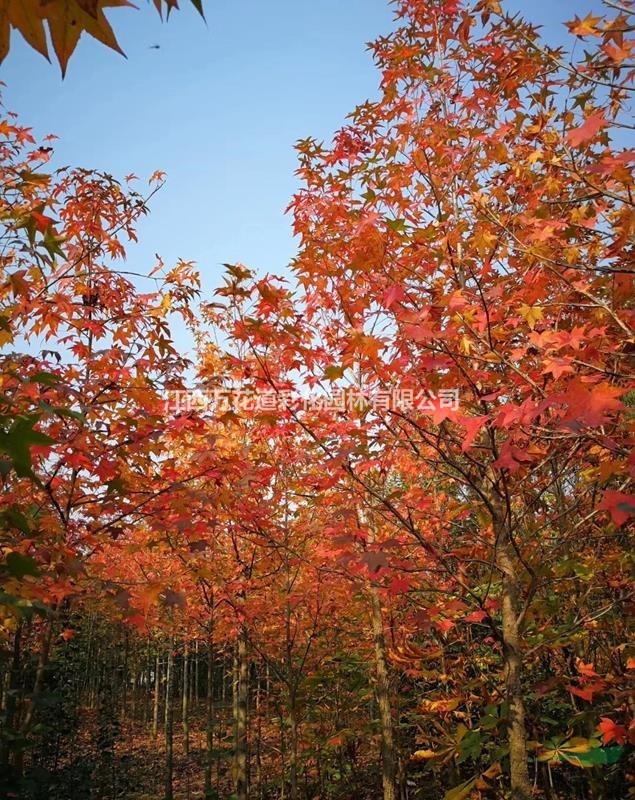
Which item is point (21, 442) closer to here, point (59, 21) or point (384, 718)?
point (59, 21)

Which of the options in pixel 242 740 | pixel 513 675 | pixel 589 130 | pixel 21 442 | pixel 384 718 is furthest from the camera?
pixel 242 740

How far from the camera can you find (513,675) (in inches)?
126

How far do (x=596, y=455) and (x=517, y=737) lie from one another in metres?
2.26

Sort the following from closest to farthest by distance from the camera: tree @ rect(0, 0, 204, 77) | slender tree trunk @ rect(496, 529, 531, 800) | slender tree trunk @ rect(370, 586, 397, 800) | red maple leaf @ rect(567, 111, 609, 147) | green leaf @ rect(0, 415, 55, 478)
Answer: tree @ rect(0, 0, 204, 77)
green leaf @ rect(0, 415, 55, 478)
red maple leaf @ rect(567, 111, 609, 147)
slender tree trunk @ rect(496, 529, 531, 800)
slender tree trunk @ rect(370, 586, 397, 800)

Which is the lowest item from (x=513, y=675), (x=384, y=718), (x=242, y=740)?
(x=242, y=740)

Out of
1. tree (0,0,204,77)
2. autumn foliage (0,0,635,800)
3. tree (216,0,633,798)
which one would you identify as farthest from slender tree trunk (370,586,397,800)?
tree (0,0,204,77)

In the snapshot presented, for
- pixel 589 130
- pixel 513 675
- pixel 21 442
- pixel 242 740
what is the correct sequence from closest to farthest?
1. pixel 21 442
2. pixel 589 130
3. pixel 513 675
4. pixel 242 740

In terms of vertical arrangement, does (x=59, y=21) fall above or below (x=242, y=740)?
above

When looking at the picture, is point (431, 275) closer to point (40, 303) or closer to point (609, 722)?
point (40, 303)

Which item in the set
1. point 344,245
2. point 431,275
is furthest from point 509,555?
point 344,245

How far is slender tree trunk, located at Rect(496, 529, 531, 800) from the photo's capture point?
3061 mm

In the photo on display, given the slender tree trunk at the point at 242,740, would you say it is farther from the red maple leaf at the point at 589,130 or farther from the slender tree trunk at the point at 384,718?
the red maple leaf at the point at 589,130

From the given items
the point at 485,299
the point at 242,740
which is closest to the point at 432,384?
the point at 485,299

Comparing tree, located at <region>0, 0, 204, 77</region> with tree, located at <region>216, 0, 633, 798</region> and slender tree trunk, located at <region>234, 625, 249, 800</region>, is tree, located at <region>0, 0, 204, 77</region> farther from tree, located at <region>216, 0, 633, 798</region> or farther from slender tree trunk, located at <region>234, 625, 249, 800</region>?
slender tree trunk, located at <region>234, 625, 249, 800</region>
